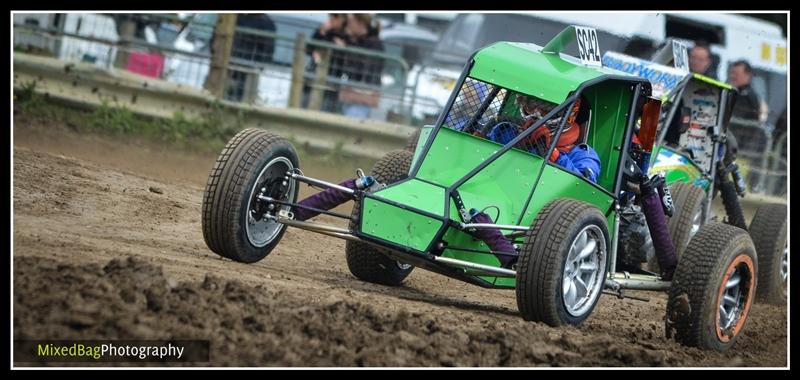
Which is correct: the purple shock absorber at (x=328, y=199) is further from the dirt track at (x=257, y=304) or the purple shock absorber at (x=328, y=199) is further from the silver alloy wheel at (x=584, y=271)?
the silver alloy wheel at (x=584, y=271)

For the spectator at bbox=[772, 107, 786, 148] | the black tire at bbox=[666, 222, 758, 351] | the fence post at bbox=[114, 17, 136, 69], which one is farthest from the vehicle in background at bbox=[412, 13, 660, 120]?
the black tire at bbox=[666, 222, 758, 351]

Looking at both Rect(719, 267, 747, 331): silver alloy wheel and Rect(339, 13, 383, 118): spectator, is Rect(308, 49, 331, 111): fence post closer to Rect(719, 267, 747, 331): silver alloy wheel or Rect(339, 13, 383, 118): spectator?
Rect(339, 13, 383, 118): spectator

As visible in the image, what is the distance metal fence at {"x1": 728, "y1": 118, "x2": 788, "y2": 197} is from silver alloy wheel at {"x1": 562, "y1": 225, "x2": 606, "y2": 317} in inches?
329

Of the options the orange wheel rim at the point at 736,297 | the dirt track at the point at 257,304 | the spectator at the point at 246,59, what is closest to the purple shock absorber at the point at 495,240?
the dirt track at the point at 257,304

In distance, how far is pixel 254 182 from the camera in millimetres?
6598

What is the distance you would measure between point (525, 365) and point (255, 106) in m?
8.41

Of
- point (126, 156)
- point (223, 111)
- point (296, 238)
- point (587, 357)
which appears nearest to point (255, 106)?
point (223, 111)

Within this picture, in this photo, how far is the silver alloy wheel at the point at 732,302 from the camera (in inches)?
279

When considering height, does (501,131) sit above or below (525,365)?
above

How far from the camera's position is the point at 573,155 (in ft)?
23.5

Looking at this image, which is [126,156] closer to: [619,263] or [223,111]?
[223,111]

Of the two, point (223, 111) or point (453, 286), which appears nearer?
point (453, 286)

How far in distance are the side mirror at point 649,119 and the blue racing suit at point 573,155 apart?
0.47 m
